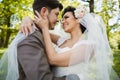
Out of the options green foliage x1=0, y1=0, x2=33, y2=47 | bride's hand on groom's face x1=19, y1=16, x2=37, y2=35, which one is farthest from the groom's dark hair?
green foliage x1=0, y1=0, x2=33, y2=47

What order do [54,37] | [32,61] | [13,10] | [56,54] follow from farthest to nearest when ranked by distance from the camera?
[13,10]
[54,37]
[56,54]
[32,61]

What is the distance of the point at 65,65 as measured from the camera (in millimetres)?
3059

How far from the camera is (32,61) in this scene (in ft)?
8.86

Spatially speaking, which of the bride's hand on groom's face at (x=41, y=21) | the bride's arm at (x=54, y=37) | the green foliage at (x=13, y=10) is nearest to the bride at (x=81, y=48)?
the bride's hand on groom's face at (x=41, y=21)

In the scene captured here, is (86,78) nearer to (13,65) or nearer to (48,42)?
(48,42)

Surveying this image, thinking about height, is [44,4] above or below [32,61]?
above

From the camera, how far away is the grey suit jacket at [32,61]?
8.81ft

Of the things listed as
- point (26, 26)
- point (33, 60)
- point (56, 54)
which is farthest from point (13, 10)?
point (33, 60)

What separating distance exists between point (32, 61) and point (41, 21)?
0.55m

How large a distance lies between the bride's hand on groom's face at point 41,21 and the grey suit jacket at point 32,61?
291 millimetres

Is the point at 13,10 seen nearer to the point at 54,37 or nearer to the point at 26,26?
the point at 54,37

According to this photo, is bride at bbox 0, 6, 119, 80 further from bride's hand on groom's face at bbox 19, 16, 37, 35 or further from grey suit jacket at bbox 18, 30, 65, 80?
grey suit jacket at bbox 18, 30, 65, 80

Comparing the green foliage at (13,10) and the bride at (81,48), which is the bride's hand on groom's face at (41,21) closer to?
the bride at (81,48)

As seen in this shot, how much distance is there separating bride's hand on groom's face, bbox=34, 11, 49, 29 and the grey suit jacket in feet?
0.96
